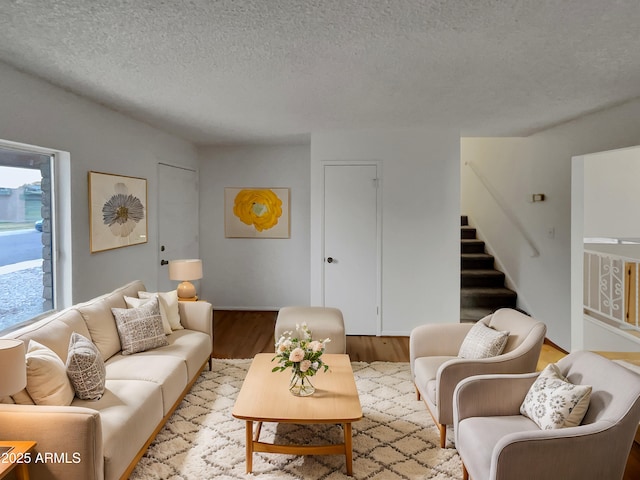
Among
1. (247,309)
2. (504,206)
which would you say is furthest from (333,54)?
(247,309)

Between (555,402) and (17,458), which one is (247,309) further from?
(555,402)

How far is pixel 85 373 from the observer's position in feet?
8.22

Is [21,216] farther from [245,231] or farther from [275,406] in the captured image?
[245,231]

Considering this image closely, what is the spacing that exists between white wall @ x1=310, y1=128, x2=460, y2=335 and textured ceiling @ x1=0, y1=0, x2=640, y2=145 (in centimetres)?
93

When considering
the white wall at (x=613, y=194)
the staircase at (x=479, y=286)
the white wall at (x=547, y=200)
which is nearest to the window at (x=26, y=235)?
the staircase at (x=479, y=286)

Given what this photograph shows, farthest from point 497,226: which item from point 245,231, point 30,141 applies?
point 30,141

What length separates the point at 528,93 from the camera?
3525 millimetres

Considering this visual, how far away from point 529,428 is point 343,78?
234 centimetres

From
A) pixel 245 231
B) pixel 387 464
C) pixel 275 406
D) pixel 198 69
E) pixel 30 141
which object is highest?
pixel 198 69

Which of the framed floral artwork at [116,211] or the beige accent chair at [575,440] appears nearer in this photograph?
the beige accent chair at [575,440]

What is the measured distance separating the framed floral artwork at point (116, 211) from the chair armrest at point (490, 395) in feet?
10.0

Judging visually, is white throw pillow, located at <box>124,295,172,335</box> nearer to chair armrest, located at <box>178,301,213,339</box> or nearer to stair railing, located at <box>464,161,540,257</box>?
chair armrest, located at <box>178,301,213,339</box>

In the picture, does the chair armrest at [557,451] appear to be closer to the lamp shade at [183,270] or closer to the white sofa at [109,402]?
the white sofa at [109,402]

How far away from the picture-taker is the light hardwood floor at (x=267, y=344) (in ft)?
15.3
